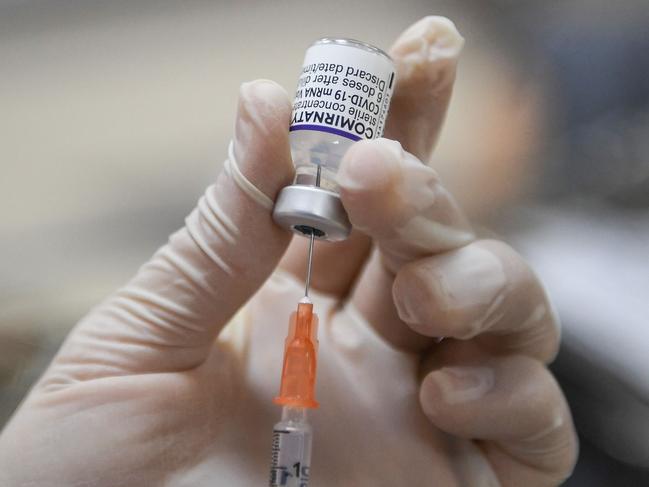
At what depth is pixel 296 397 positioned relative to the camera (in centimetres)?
61

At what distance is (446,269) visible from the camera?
67 cm

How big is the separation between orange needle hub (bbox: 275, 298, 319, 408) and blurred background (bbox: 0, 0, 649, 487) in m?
0.68

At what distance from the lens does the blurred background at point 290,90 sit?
1.15 metres

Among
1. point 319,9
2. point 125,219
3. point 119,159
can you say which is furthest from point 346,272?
point 319,9

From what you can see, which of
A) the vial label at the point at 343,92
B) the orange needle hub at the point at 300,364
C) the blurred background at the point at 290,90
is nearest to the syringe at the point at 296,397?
the orange needle hub at the point at 300,364

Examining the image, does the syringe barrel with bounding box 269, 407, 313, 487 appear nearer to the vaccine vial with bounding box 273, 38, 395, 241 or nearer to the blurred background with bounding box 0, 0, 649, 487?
the vaccine vial with bounding box 273, 38, 395, 241

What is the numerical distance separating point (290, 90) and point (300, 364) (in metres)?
0.96

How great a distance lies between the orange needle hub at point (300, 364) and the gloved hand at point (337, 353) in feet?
0.30

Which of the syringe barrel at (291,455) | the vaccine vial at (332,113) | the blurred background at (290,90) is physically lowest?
the syringe barrel at (291,455)

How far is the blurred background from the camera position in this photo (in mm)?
1146

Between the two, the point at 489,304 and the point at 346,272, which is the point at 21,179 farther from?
the point at 489,304

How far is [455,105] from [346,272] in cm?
68

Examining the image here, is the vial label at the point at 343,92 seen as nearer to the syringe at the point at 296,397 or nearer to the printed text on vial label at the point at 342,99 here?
the printed text on vial label at the point at 342,99

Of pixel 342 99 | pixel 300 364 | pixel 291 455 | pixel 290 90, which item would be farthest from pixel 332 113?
pixel 290 90
